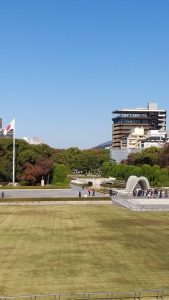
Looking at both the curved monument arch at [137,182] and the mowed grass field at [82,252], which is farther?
the curved monument arch at [137,182]

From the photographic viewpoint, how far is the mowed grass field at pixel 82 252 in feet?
81.8

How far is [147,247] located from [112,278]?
9.03m

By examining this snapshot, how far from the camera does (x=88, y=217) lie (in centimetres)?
4969

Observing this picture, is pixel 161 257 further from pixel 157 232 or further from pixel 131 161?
pixel 131 161

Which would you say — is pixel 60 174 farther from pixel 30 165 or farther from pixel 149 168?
pixel 149 168

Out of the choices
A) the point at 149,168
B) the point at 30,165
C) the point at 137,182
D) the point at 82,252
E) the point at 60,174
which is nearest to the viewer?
the point at 82,252

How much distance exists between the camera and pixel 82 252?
32250 mm

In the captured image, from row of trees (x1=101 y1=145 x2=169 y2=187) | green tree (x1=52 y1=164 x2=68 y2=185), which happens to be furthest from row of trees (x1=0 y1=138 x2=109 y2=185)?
row of trees (x1=101 y1=145 x2=169 y2=187)

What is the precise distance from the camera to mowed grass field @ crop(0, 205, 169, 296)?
24.9 metres

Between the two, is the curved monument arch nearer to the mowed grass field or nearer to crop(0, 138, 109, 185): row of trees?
the mowed grass field

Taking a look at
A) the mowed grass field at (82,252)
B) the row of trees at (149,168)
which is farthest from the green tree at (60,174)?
the mowed grass field at (82,252)

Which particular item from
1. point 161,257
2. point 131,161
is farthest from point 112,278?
point 131,161

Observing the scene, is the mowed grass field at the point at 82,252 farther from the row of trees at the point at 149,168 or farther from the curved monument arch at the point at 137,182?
the row of trees at the point at 149,168

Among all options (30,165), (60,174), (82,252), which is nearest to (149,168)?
(60,174)
